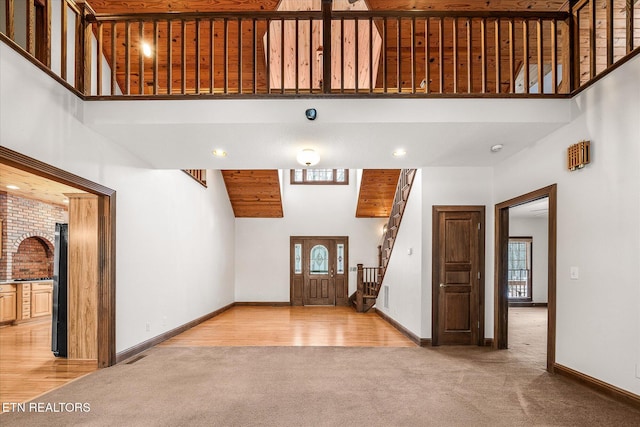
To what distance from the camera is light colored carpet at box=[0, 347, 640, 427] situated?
9.71ft

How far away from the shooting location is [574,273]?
380 centimetres

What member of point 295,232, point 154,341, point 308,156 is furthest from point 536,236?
point 154,341

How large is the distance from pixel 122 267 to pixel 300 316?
14.5 ft

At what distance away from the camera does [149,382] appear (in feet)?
12.5

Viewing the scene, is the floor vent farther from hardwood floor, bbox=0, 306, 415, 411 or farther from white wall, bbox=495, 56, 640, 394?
white wall, bbox=495, 56, 640, 394

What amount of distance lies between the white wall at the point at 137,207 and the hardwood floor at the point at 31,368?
550 mm

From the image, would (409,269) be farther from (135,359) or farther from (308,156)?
(135,359)

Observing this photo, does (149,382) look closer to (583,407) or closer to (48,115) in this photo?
(48,115)

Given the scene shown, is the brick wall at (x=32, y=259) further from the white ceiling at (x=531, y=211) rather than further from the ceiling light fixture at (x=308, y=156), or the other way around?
the white ceiling at (x=531, y=211)

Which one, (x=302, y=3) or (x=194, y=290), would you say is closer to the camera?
(x=302, y=3)

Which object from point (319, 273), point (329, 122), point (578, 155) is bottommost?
point (319, 273)

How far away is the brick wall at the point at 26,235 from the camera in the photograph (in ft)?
24.1

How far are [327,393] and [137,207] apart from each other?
3.24 meters

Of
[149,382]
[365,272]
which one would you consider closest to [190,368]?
[149,382]
